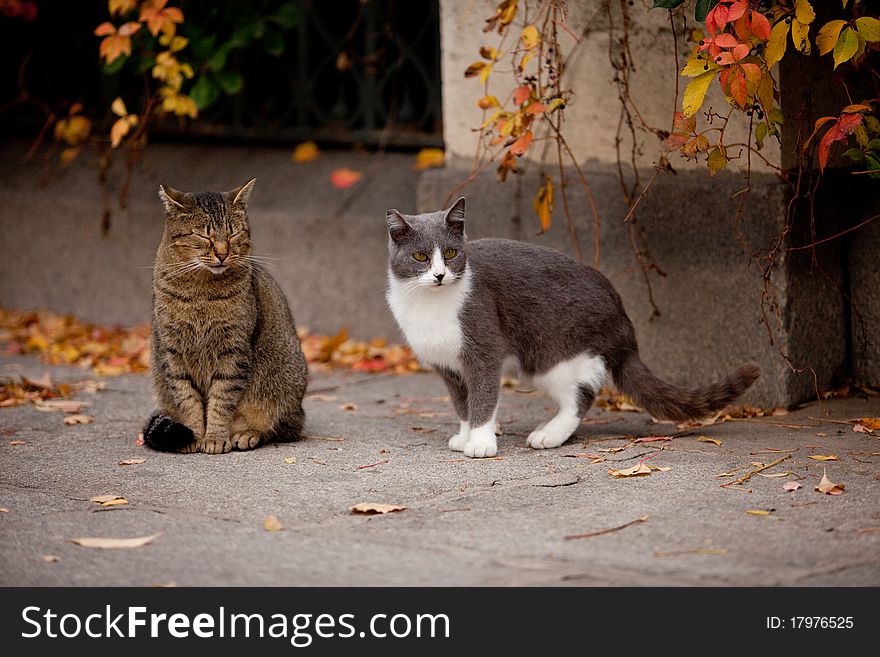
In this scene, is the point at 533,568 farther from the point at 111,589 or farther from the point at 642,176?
the point at 642,176

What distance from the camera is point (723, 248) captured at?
543 centimetres

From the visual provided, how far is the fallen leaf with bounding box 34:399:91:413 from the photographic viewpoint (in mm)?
5887

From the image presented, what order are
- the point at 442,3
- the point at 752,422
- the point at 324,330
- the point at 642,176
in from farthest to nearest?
1. the point at 324,330
2. the point at 442,3
3. the point at 642,176
4. the point at 752,422

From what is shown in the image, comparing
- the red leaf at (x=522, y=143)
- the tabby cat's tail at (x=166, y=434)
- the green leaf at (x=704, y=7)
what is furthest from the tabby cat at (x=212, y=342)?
the green leaf at (x=704, y=7)

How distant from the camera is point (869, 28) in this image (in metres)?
4.24

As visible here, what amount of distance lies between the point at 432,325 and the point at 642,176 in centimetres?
157

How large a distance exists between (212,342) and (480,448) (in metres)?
1.22

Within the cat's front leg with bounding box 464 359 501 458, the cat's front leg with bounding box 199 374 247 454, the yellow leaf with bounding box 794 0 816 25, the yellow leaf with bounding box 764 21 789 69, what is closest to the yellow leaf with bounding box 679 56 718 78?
the yellow leaf with bounding box 764 21 789 69

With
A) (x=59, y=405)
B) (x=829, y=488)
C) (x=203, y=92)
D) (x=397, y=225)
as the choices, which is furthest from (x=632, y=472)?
(x=203, y=92)

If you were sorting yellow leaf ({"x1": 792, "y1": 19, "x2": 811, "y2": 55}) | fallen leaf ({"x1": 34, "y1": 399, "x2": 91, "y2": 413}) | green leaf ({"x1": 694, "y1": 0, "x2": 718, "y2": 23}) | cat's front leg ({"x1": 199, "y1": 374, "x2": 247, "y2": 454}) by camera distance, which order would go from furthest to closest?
fallen leaf ({"x1": 34, "y1": 399, "x2": 91, "y2": 413}) → cat's front leg ({"x1": 199, "y1": 374, "x2": 247, "y2": 454}) → green leaf ({"x1": 694, "y1": 0, "x2": 718, "y2": 23}) → yellow leaf ({"x1": 792, "y1": 19, "x2": 811, "y2": 55})

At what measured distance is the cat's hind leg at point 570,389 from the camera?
4.85 m

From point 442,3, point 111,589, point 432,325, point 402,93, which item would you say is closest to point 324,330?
point 402,93

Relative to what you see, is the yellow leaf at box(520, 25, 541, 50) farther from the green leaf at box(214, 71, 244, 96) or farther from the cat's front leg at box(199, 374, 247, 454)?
the green leaf at box(214, 71, 244, 96)

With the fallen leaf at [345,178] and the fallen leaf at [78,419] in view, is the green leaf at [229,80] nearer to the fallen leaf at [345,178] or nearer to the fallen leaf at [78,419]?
the fallen leaf at [345,178]
